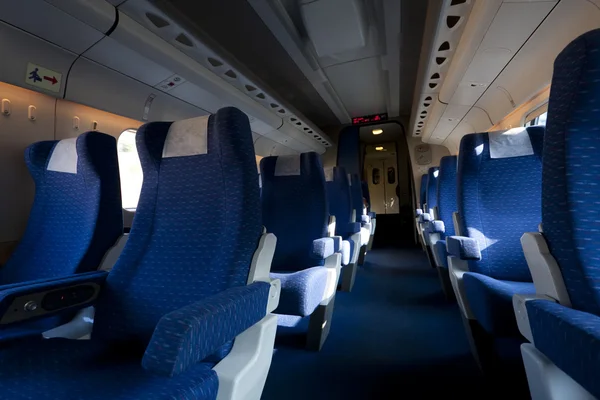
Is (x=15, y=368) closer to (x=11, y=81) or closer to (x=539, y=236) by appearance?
(x=539, y=236)

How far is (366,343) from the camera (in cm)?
215

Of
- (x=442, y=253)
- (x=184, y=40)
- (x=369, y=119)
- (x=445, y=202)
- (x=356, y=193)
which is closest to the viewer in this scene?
(x=184, y=40)

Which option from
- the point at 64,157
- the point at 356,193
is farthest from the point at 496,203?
the point at 356,193

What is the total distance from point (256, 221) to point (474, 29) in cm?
289

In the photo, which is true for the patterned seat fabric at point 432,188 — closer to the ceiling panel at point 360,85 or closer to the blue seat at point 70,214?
the ceiling panel at point 360,85

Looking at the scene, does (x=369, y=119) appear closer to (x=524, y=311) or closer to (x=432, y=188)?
(x=432, y=188)

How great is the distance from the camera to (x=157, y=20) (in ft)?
7.81

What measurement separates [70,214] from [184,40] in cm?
191

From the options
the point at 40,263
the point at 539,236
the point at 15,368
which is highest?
the point at 539,236

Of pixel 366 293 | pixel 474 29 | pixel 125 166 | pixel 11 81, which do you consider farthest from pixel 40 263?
pixel 474 29

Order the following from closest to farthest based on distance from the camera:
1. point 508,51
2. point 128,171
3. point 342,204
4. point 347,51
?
point 508,51, point 128,171, point 342,204, point 347,51

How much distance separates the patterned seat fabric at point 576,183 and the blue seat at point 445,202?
228cm

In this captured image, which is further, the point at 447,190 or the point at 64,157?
the point at 447,190

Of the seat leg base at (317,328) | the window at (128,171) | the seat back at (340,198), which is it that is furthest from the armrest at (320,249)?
the window at (128,171)
